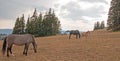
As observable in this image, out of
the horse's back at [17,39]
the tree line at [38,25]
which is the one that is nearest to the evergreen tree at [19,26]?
the tree line at [38,25]

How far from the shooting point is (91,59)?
827 inches

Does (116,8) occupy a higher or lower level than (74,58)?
higher

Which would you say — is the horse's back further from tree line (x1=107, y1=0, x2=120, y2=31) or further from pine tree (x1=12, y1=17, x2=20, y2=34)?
pine tree (x1=12, y1=17, x2=20, y2=34)

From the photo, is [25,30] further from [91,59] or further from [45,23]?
[91,59]

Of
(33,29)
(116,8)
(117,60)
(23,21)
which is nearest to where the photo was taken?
(117,60)

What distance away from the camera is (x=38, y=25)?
9912 centimetres

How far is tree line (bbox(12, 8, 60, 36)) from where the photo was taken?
98.8 meters

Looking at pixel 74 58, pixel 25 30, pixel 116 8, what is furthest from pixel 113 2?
pixel 74 58

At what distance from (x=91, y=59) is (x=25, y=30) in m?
83.6

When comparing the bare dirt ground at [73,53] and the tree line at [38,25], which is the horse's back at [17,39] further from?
the tree line at [38,25]

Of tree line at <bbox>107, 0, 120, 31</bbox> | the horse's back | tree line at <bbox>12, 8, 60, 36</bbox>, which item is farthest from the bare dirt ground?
tree line at <bbox>12, 8, 60, 36</bbox>

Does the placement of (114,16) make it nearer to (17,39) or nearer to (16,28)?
(16,28)

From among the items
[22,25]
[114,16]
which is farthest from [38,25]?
[114,16]

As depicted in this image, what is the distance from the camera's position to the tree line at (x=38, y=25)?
324 feet
